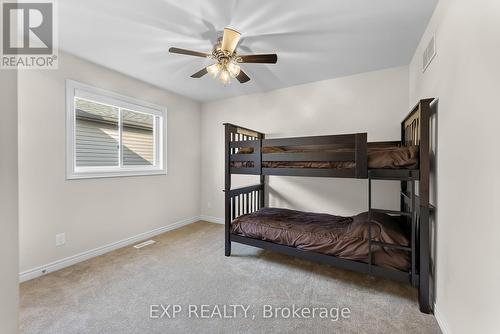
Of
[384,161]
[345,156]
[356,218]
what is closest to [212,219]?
[356,218]

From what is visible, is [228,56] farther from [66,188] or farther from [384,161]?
[66,188]

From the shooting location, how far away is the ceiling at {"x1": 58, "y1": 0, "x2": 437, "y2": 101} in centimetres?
170

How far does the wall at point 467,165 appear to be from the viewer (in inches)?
40.7

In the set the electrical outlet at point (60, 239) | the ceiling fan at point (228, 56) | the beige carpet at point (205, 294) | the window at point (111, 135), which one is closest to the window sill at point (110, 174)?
the window at point (111, 135)

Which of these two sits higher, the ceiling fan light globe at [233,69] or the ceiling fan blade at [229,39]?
the ceiling fan blade at [229,39]

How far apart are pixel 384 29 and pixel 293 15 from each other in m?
0.90

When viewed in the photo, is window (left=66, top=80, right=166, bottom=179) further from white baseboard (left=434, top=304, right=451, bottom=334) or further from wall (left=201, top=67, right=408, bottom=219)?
white baseboard (left=434, top=304, right=451, bottom=334)

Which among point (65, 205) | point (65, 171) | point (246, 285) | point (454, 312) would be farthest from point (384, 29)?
point (65, 205)

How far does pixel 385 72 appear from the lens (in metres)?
2.79

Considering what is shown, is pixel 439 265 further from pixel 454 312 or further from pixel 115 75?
pixel 115 75

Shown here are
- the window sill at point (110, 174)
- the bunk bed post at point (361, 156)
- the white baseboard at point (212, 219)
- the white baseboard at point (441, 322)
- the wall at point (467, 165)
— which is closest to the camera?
the wall at point (467, 165)

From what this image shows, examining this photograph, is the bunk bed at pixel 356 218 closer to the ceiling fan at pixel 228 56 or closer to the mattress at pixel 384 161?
the mattress at pixel 384 161

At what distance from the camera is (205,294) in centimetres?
194

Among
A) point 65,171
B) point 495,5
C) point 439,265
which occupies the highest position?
point 495,5
